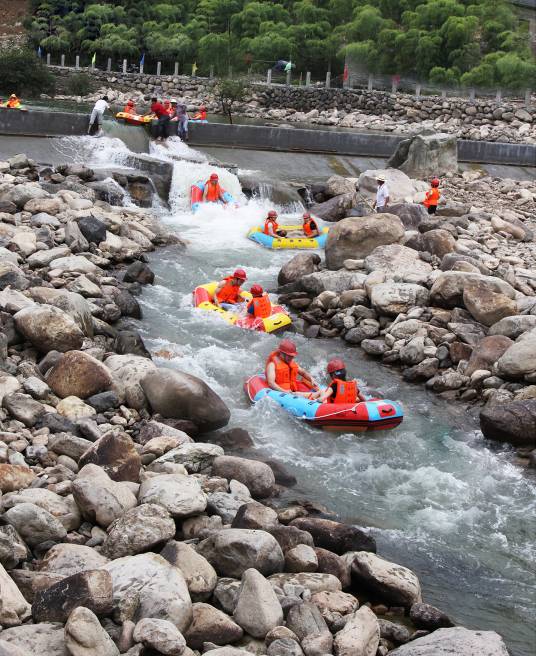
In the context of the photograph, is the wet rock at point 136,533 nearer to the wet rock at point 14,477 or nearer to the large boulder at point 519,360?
the wet rock at point 14,477

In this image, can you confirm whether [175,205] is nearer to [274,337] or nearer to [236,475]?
[274,337]

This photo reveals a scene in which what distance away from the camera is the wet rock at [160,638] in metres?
5.00

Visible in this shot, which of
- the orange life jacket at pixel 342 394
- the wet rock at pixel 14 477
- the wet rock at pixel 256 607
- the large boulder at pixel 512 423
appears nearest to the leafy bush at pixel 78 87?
the orange life jacket at pixel 342 394

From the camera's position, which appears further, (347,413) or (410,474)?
(347,413)

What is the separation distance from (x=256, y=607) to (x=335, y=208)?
14.7 meters

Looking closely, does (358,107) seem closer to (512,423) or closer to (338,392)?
(338,392)

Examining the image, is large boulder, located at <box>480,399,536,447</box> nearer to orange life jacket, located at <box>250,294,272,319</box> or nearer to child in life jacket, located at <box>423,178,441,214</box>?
orange life jacket, located at <box>250,294,272,319</box>

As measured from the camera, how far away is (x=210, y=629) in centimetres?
545

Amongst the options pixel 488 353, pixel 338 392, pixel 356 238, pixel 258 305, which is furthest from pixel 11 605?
pixel 356 238

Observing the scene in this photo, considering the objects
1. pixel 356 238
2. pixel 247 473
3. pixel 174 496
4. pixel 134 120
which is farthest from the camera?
pixel 134 120

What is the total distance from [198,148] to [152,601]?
19.3 m

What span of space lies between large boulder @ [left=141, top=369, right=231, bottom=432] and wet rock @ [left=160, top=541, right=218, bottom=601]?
317 cm

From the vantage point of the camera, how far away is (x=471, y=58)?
41.4m

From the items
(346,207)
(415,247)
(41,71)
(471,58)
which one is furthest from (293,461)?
(471,58)
